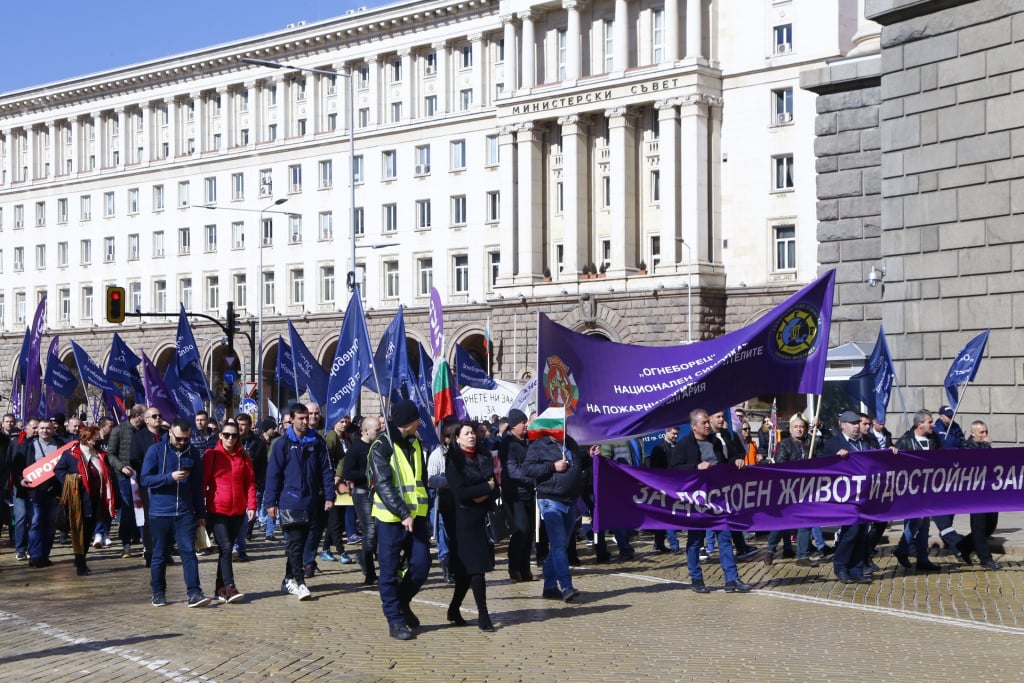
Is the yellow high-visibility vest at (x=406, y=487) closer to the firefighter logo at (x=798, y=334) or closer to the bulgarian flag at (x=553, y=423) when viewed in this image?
the bulgarian flag at (x=553, y=423)

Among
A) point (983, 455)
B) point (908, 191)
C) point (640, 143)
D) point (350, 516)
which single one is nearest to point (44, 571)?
point (350, 516)

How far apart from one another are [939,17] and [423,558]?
535 inches

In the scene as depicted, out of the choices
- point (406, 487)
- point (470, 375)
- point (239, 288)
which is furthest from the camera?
point (239, 288)

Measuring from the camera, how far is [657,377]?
15.3 m

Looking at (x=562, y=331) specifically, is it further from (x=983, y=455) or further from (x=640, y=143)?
(x=640, y=143)

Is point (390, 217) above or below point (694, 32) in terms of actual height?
below

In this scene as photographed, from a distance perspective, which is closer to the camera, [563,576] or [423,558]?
[423,558]

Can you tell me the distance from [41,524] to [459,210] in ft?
161

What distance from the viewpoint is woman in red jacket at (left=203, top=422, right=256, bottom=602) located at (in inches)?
568

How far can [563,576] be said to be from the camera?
14.2 metres

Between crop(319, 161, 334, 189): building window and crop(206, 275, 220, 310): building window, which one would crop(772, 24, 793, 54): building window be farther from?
crop(206, 275, 220, 310): building window

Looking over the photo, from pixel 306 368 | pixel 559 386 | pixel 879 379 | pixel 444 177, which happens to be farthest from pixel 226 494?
pixel 444 177

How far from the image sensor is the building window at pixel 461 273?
66438 millimetres

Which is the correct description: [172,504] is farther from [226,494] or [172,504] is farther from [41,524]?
[41,524]
